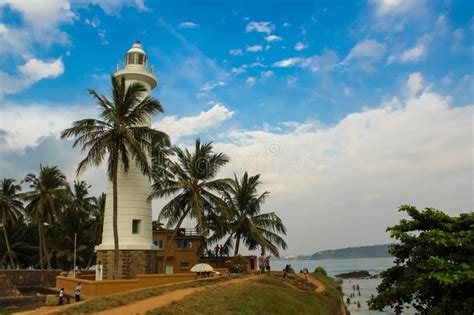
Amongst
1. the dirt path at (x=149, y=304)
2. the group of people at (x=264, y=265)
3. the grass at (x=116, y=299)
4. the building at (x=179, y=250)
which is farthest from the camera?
the building at (x=179, y=250)

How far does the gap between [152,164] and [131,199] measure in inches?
164

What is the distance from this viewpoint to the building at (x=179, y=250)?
3834 cm

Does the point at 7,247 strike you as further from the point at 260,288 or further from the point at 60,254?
the point at 260,288

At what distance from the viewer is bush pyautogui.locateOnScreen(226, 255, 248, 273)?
32.9 metres

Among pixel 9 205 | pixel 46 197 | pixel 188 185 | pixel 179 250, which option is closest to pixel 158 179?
pixel 188 185

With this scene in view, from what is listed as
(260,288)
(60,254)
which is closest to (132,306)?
(260,288)

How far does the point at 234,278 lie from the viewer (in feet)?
92.5

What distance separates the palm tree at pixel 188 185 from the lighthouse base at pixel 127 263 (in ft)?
9.65

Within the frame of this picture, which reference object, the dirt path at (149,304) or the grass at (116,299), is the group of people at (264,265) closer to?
the grass at (116,299)

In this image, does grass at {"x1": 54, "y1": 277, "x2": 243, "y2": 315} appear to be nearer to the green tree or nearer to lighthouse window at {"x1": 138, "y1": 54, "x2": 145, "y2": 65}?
the green tree

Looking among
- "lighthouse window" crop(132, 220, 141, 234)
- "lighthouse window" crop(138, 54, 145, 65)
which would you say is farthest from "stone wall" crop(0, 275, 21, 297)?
"lighthouse window" crop(138, 54, 145, 65)

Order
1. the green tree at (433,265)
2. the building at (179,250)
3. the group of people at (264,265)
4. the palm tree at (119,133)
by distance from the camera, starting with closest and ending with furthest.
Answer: the green tree at (433,265), the palm tree at (119,133), the group of people at (264,265), the building at (179,250)

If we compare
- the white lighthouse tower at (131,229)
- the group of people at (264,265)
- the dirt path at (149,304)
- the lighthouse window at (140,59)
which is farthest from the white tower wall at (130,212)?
the group of people at (264,265)

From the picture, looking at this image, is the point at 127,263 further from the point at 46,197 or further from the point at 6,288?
the point at 46,197
